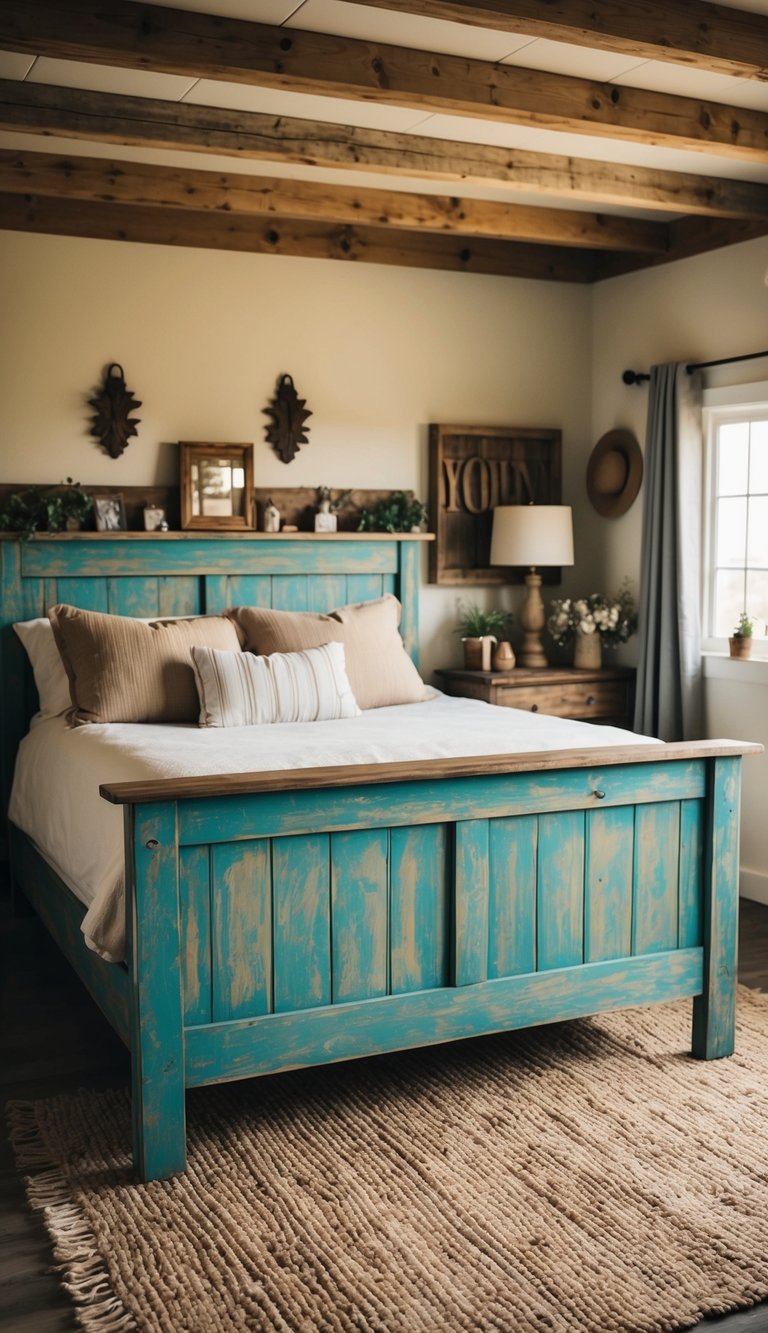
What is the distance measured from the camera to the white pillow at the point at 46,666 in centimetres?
432

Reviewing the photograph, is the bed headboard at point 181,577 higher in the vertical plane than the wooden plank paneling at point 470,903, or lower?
higher

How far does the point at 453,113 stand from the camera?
3.47 meters

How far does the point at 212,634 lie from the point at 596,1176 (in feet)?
7.64

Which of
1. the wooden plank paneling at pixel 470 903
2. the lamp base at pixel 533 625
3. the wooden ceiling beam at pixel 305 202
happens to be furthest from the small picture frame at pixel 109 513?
the wooden plank paneling at pixel 470 903

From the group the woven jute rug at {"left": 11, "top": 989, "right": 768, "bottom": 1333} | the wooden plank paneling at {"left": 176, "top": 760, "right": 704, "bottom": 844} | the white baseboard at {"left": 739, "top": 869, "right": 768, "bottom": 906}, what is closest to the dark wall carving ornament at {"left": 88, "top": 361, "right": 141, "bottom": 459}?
the wooden plank paneling at {"left": 176, "top": 760, "right": 704, "bottom": 844}

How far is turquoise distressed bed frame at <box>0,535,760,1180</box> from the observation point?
103 inches

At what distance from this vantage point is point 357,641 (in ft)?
15.1

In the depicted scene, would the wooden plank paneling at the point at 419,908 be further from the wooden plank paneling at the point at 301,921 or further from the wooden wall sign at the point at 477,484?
the wooden wall sign at the point at 477,484

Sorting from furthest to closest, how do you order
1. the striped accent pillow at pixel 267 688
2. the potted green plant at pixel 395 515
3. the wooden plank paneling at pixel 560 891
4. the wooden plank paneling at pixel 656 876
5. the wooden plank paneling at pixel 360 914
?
the potted green plant at pixel 395 515
the striped accent pillow at pixel 267 688
the wooden plank paneling at pixel 656 876
the wooden plank paneling at pixel 560 891
the wooden plank paneling at pixel 360 914

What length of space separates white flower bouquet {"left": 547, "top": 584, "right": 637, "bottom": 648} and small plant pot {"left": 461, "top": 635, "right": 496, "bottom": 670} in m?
0.34

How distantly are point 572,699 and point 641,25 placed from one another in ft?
9.17

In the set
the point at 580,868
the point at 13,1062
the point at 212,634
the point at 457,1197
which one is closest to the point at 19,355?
the point at 212,634

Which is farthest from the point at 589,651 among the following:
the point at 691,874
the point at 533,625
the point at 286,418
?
the point at 691,874

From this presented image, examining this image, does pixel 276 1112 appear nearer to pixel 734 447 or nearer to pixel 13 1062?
pixel 13 1062
